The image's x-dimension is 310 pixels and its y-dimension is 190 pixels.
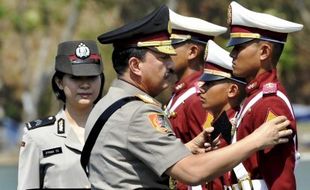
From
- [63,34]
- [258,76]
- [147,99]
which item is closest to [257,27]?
[258,76]

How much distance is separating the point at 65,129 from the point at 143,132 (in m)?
1.49

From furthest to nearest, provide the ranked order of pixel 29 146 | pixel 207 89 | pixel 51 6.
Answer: pixel 51 6, pixel 207 89, pixel 29 146

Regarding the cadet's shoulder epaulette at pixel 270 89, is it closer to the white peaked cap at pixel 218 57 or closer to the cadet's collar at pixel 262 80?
the cadet's collar at pixel 262 80

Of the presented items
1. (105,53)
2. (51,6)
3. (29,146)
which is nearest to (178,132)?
(29,146)

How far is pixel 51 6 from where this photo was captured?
101 feet

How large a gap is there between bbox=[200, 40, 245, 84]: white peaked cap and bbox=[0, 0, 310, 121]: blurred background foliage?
A: 810 inches

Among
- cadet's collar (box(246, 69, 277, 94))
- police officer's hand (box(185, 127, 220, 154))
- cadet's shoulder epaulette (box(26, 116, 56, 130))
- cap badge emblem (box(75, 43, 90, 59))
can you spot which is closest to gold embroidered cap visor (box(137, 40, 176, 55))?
police officer's hand (box(185, 127, 220, 154))

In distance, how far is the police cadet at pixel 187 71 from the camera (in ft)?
20.9

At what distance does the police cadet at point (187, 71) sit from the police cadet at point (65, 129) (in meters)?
0.80

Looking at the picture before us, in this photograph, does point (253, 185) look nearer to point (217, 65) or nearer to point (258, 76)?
point (258, 76)

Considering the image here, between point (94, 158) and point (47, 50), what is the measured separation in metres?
29.0

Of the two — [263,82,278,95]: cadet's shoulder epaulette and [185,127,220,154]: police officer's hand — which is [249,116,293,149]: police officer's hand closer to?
[185,127,220,154]: police officer's hand

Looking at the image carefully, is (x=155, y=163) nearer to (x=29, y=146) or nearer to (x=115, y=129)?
(x=115, y=129)

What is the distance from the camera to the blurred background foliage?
29281 millimetres
